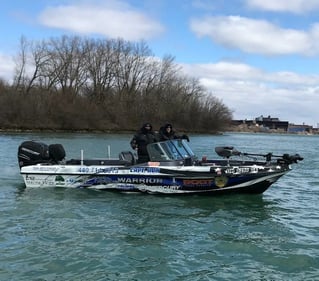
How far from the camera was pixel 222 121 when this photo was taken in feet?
357

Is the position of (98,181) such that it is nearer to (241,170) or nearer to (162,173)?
(162,173)

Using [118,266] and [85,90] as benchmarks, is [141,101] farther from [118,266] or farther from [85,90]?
[118,266]

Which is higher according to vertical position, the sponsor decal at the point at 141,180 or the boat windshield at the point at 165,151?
the boat windshield at the point at 165,151

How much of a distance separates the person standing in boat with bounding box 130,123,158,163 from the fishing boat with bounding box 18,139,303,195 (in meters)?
0.25

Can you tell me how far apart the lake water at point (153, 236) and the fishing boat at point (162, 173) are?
33 centimetres

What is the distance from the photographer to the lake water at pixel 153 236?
24.9 feet

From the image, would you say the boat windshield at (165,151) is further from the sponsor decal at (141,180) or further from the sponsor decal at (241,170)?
the sponsor decal at (241,170)

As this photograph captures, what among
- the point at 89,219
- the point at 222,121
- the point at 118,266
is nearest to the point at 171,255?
the point at 118,266

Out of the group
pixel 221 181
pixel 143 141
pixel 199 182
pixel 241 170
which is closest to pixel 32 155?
pixel 143 141

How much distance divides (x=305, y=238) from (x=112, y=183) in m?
6.25

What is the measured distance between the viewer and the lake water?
759 cm

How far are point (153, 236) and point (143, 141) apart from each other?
5.14 meters

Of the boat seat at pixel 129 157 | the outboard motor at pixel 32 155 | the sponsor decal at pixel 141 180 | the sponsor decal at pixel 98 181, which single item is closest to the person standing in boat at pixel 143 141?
the boat seat at pixel 129 157

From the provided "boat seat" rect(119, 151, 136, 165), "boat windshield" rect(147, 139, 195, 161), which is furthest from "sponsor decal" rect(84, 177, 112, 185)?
"boat windshield" rect(147, 139, 195, 161)
